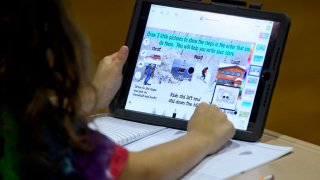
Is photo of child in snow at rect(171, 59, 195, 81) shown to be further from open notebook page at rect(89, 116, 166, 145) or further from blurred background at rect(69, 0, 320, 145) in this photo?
blurred background at rect(69, 0, 320, 145)

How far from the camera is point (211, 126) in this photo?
867 mm

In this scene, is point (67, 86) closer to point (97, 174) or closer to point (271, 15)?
point (97, 174)

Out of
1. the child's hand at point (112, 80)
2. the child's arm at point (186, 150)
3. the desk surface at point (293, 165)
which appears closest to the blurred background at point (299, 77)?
the child's hand at point (112, 80)

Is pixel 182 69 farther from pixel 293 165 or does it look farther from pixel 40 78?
pixel 40 78

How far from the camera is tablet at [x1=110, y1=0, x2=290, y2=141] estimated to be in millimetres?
920

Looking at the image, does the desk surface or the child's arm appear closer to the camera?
the child's arm

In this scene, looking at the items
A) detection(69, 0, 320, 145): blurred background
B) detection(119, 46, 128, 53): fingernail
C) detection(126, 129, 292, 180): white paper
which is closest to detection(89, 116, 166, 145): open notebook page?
detection(126, 129, 292, 180): white paper

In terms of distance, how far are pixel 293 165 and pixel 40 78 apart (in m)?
0.49

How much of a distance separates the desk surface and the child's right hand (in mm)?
82

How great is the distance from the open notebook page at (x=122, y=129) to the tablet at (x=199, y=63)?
0.6 inches

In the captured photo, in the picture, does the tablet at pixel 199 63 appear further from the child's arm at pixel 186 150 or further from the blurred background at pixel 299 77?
the blurred background at pixel 299 77

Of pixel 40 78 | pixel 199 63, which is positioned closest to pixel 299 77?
pixel 199 63

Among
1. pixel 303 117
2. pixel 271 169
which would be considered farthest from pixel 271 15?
pixel 303 117

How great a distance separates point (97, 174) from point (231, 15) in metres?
0.48
